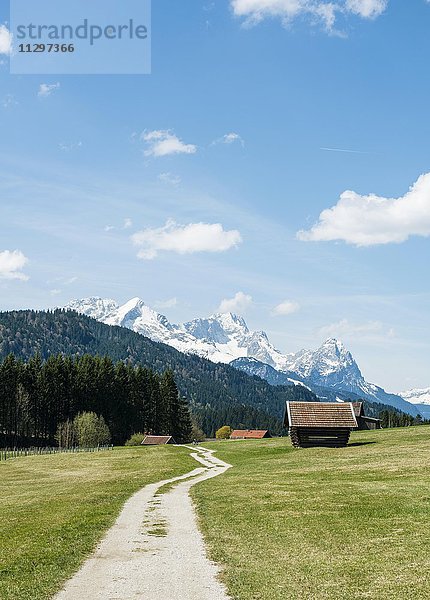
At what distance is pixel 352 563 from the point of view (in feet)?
55.4

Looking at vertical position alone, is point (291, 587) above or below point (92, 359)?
below

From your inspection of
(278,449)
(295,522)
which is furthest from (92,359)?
(295,522)

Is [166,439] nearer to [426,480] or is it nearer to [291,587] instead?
[426,480]

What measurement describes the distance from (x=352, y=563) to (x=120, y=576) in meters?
6.56

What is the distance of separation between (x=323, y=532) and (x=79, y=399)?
115 meters

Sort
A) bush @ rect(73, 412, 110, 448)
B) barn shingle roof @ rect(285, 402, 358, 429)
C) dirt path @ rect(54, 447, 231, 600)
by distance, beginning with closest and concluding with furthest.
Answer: dirt path @ rect(54, 447, 231, 600) < barn shingle roof @ rect(285, 402, 358, 429) < bush @ rect(73, 412, 110, 448)

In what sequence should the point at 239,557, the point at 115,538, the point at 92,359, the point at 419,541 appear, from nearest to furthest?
the point at 239,557 → the point at 419,541 → the point at 115,538 → the point at 92,359

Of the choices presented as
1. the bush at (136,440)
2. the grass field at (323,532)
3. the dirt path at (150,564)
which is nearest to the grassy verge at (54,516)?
the dirt path at (150,564)

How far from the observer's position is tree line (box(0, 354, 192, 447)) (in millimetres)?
121494

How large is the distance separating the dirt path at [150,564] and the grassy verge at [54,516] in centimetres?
59

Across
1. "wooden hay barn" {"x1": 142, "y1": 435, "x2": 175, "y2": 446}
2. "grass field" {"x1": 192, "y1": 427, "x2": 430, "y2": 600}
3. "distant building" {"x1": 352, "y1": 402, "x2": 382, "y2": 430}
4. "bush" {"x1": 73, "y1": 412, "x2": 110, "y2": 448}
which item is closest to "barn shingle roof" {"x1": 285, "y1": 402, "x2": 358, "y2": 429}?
"grass field" {"x1": 192, "y1": 427, "x2": 430, "y2": 600}

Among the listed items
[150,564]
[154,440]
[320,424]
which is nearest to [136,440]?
[154,440]

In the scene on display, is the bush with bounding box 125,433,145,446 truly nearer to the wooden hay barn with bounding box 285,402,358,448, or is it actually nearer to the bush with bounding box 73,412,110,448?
the bush with bounding box 73,412,110,448

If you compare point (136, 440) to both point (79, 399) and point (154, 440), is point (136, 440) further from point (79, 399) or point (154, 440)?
point (79, 399)
